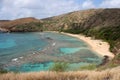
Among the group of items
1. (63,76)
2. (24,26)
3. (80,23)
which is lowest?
(63,76)

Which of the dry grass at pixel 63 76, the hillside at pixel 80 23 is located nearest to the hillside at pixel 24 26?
the hillside at pixel 80 23

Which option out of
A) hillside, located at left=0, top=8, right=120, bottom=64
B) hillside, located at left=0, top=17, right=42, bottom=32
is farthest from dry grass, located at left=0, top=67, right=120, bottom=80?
hillside, located at left=0, top=17, right=42, bottom=32

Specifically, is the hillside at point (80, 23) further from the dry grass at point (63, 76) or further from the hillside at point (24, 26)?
the dry grass at point (63, 76)

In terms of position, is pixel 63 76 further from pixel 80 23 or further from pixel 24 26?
pixel 24 26

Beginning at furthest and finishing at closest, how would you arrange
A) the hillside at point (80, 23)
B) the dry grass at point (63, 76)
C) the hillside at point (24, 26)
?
the hillside at point (24, 26)
the hillside at point (80, 23)
the dry grass at point (63, 76)

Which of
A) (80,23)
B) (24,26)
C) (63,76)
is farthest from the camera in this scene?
(24,26)

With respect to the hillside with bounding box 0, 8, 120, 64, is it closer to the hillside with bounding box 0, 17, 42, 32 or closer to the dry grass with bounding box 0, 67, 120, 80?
the hillside with bounding box 0, 17, 42, 32

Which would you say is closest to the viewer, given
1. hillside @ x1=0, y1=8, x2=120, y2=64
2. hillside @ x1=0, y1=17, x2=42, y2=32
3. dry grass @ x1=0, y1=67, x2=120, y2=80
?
dry grass @ x1=0, y1=67, x2=120, y2=80

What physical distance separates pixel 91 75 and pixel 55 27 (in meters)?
162

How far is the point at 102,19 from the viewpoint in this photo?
150500mm

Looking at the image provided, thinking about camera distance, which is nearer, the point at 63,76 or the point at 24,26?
the point at 63,76

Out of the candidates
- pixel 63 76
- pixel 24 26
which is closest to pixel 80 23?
pixel 24 26

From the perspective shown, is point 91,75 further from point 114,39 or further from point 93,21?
point 93,21

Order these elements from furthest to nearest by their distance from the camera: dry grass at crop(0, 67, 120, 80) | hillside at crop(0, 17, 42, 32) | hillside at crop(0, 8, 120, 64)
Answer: hillside at crop(0, 17, 42, 32), hillside at crop(0, 8, 120, 64), dry grass at crop(0, 67, 120, 80)
